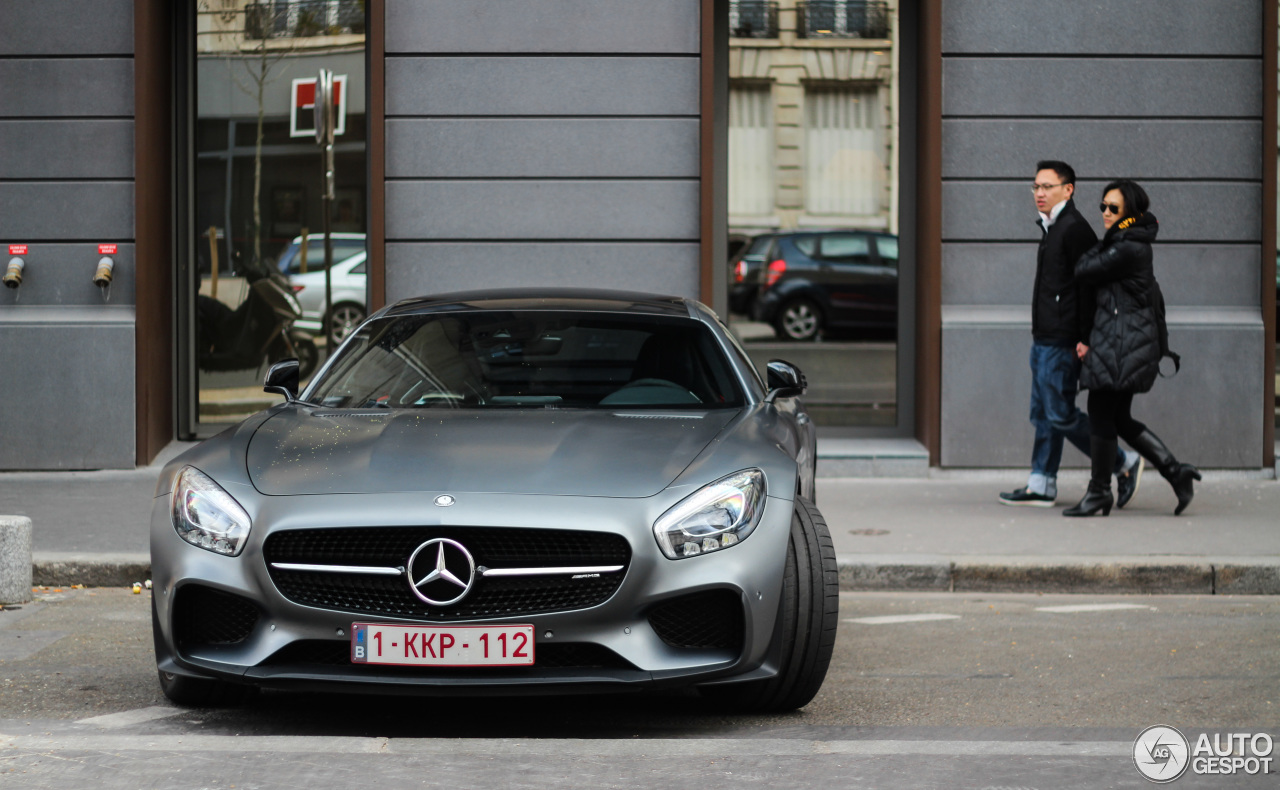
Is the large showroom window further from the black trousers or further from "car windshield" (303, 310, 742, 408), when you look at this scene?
"car windshield" (303, 310, 742, 408)

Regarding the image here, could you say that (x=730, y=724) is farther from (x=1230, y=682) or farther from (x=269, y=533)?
(x=1230, y=682)

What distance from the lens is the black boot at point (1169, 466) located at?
8.46 meters

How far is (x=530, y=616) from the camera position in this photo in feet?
13.7

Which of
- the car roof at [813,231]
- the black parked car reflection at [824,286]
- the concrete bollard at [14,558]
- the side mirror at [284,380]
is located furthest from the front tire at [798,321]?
the concrete bollard at [14,558]

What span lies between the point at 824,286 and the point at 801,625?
22.3ft

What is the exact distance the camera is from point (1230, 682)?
5.23 meters

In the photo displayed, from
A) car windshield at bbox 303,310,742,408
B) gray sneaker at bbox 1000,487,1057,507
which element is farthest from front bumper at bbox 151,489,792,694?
gray sneaker at bbox 1000,487,1057,507

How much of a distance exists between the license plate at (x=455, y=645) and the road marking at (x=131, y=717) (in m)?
0.94

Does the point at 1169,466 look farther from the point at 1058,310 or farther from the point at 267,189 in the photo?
the point at 267,189

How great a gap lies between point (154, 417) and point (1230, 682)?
295 inches

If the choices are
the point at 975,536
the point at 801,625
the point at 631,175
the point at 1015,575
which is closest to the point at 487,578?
the point at 801,625

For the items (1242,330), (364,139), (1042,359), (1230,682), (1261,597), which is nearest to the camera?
(1230,682)

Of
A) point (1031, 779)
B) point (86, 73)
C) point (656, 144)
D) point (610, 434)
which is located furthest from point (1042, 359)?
point (86, 73)

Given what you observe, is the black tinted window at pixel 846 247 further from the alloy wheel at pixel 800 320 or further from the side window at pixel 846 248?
the alloy wheel at pixel 800 320
